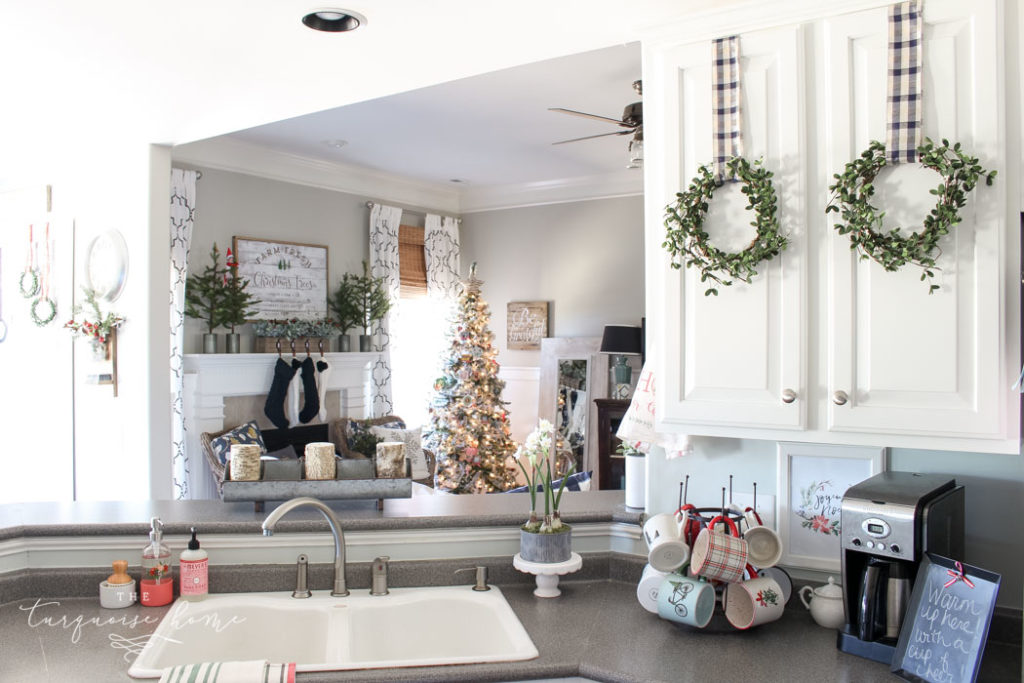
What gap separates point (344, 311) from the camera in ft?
20.7

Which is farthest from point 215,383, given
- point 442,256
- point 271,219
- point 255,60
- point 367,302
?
point 255,60

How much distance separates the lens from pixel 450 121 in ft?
17.0

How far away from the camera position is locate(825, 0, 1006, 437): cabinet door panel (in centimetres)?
175

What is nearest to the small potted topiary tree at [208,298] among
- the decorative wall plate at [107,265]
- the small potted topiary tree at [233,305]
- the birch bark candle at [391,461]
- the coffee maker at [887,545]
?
the small potted topiary tree at [233,305]

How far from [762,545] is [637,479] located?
18.7 inches

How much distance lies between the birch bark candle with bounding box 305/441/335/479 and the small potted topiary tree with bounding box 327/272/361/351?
3967 mm

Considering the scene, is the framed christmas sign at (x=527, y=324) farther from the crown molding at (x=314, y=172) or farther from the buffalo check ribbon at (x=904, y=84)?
the buffalo check ribbon at (x=904, y=84)

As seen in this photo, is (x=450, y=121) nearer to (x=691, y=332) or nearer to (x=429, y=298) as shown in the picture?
(x=429, y=298)

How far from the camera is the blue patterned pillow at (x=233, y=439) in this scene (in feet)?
16.5

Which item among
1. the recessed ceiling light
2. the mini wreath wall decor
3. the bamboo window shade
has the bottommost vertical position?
the mini wreath wall decor

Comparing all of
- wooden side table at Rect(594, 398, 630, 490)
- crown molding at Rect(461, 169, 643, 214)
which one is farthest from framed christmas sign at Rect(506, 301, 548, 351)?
wooden side table at Rect(594, 398, 630, 490)

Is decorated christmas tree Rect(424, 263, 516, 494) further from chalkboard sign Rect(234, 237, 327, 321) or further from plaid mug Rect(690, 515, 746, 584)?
plaid mug Rect(690, 515, 746, 584)

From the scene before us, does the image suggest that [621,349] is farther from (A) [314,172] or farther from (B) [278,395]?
(A) [314,172]

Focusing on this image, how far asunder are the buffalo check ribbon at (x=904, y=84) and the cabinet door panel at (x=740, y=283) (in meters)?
0.20
